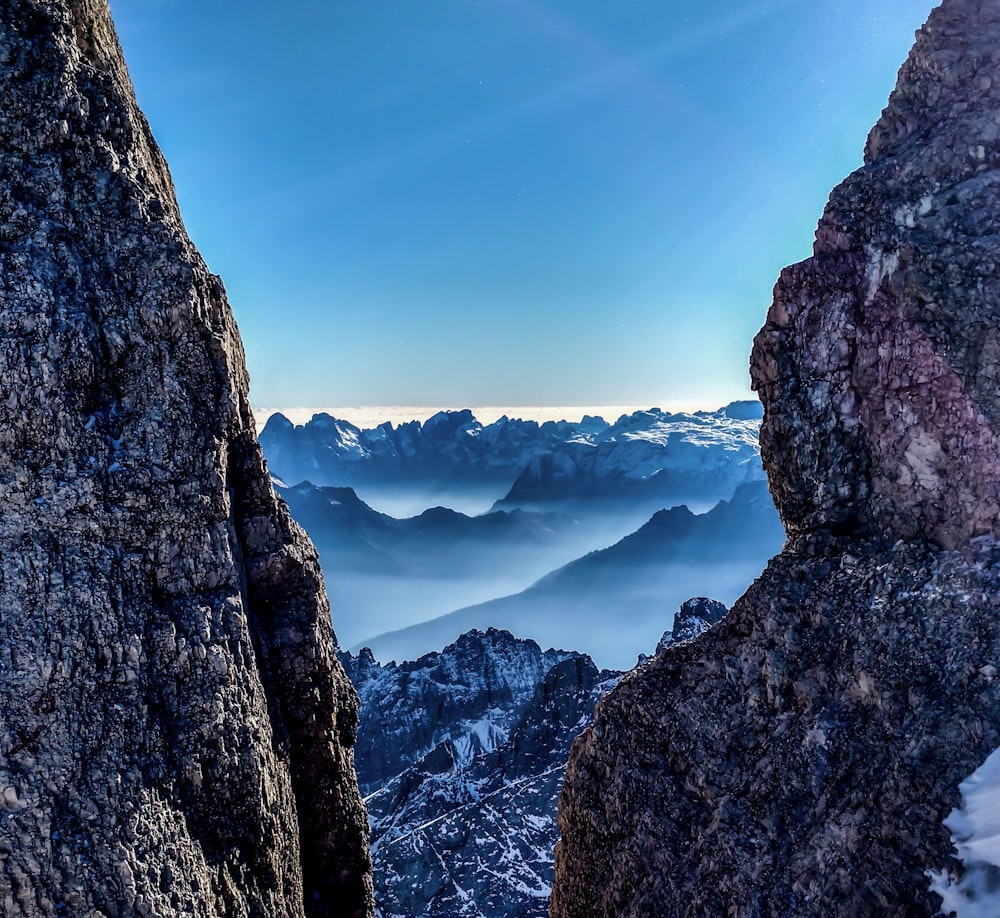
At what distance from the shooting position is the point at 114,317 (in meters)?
20.4

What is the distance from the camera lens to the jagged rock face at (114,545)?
17.2 metres

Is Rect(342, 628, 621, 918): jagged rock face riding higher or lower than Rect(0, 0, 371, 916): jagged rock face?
lower

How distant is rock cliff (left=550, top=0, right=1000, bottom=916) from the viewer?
1756 centimetres

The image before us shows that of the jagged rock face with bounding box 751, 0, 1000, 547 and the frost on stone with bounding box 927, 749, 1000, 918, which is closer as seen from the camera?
the frost on stone with bounding box 927, 749, 1000, 918

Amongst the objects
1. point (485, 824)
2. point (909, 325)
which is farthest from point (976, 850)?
point (485, 824)

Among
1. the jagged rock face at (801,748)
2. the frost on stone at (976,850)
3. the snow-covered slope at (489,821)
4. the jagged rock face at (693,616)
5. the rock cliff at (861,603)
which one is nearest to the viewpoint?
the frost on stone at (976,850)

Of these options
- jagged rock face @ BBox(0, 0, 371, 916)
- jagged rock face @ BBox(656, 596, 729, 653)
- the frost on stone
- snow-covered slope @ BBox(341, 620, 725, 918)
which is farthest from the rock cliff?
jagged rock face @ BBox(656, 596, 729, 653)

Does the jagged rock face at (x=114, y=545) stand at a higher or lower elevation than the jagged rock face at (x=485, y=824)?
higher

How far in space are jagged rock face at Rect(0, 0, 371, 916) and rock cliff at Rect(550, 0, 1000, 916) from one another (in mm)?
13341

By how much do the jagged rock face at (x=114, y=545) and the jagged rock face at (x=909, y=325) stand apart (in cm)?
1967

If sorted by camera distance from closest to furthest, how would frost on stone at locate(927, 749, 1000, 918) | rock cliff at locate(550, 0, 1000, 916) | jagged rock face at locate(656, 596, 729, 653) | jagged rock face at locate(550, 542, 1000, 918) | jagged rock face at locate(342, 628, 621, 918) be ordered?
frost on stone at locate(927, 749, 1000, 918) → jagged rock face at locate(550, 542, 1000, 918) → rock cliff at locate(550, 0, 1000, 916) → jagged rock face at locate(342, 628, 621, 918) → jagged rock face at locate(656, 596, 729, 653)

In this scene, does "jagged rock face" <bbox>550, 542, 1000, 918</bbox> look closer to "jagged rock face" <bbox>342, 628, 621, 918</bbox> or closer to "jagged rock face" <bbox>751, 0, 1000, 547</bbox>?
"jagged rock face" <bbox>751, 0, 1000, 547</bbox>

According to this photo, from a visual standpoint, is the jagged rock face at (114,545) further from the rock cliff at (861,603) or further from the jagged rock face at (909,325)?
the jagged rock face at (909,325)

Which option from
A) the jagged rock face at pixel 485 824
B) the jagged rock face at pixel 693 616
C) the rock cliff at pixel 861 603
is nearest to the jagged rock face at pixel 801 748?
the rock cliff at pixel 861 603
